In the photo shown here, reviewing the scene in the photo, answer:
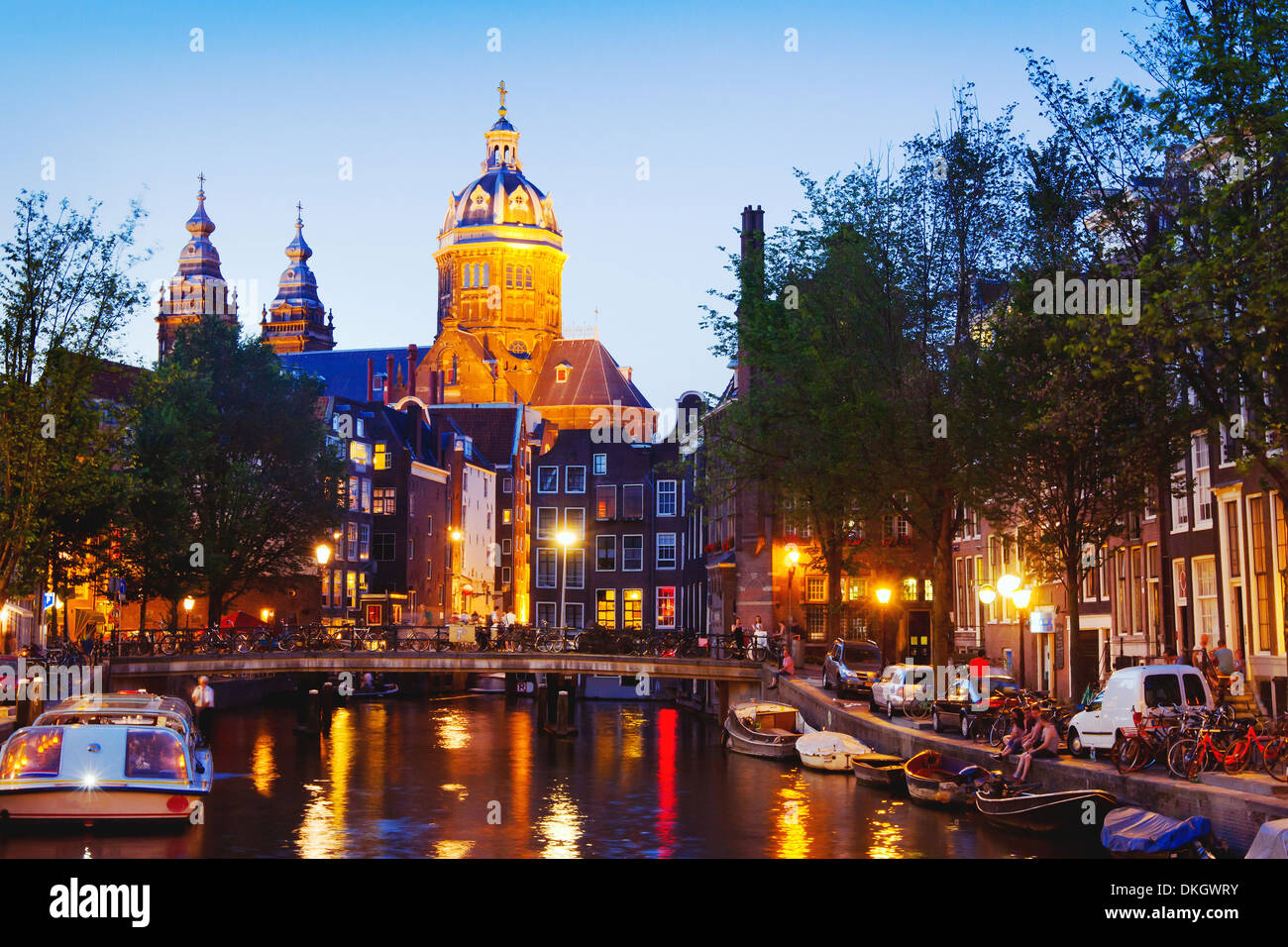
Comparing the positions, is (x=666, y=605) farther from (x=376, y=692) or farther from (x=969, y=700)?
(x=969, y=700)

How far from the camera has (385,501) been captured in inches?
4313

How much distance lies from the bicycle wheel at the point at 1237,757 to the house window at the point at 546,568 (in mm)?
82488

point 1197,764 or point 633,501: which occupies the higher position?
point 633,501

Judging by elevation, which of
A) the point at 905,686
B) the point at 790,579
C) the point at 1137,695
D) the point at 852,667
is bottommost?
the point at 905,686

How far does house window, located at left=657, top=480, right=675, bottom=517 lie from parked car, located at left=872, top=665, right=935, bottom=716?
2169 inches

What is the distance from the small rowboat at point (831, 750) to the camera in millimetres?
48375

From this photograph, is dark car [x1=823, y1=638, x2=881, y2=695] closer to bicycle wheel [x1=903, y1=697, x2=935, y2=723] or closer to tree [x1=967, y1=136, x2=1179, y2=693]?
bicycle wheel [x1=903, y1=697, x2=935, y2=723]

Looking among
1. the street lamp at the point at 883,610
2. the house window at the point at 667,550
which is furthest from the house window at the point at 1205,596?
the house window at the point at 667,550

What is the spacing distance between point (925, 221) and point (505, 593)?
97114 mm

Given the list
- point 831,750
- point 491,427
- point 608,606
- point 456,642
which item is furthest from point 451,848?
point 491,427

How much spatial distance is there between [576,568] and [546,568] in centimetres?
221

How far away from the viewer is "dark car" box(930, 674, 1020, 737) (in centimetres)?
4328

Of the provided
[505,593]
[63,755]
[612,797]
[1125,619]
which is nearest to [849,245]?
[1125,619]

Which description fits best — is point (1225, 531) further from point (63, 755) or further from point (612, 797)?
point (63, 755)
